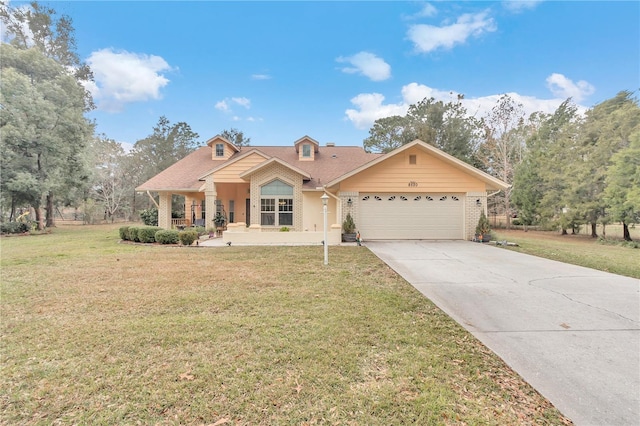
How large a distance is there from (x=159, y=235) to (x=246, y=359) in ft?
37.7

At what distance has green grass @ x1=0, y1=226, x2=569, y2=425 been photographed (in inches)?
95.0

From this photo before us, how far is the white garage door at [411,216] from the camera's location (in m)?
13.9

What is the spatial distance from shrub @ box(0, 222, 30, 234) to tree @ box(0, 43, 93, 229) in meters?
1.57

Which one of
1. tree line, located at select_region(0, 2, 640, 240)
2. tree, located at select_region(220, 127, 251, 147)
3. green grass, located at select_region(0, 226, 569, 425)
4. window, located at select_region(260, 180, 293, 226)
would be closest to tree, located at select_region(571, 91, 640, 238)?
tree line, located at select_region(0, 2, 640, 240)

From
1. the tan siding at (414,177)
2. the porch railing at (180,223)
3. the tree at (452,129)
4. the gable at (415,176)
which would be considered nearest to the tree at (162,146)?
the porch railing at (180,223)

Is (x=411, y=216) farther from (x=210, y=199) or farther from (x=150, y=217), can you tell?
(x=150, y=217)

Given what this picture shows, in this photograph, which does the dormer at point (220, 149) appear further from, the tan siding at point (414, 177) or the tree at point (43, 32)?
the tree at point (43, 32)

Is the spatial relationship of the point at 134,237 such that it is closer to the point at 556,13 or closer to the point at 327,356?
the point at 327,356

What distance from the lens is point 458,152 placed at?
1158 inches

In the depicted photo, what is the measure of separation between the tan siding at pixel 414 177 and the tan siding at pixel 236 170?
5.93 m

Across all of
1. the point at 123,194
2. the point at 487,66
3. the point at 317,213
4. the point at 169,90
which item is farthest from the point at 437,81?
the point at 123,194

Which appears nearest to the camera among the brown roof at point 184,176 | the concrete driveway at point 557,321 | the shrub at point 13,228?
the concrete driveway at point 557,321

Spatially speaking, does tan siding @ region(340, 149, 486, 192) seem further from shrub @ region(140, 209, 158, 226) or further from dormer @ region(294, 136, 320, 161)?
shrub @ region(140, 209, 158, 226)

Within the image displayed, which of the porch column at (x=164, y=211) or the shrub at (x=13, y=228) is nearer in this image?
the shrub at (x=13, y=228)
